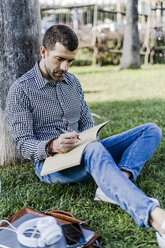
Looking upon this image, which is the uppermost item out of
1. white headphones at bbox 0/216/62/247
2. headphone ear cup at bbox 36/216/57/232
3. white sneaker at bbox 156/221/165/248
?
headphone ear cup at bbox 36/216/57/232

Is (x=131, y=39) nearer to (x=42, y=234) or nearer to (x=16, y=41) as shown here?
(x=16, y=41)

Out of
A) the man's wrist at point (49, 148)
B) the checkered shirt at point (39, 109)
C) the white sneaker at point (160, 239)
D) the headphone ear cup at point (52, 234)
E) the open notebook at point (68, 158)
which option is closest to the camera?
the headphone ear cup at point (52, 234)

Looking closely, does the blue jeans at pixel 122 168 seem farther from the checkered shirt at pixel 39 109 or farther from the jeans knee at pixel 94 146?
the checkered shirt at pixel 39 109

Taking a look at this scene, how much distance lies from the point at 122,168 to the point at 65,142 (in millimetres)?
485

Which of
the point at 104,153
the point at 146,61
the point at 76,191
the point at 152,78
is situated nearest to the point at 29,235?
the point at 104,153

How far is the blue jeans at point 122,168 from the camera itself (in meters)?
1.87

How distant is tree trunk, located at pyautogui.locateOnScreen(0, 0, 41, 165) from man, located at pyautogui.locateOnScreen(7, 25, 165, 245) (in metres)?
0.45

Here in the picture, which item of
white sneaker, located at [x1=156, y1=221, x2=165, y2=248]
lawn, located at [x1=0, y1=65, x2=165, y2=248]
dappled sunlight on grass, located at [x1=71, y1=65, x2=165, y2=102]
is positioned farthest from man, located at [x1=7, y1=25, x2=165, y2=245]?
dappled sunlight on grass, located at [x1=71, y1=65, x2=165, y2=102]

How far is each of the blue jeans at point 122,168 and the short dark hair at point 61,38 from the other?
2.35 ft

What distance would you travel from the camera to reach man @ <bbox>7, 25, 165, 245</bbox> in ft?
7.02

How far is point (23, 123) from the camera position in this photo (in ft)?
7.86

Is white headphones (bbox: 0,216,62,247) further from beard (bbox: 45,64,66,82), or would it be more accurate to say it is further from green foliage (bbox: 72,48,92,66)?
green foliage (bbox: 72,48,92,66)

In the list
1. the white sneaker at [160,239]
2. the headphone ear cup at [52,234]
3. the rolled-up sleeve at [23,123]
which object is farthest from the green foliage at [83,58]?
the headphone ear cup at [52,234]

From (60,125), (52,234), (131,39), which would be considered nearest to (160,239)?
(52,234)
